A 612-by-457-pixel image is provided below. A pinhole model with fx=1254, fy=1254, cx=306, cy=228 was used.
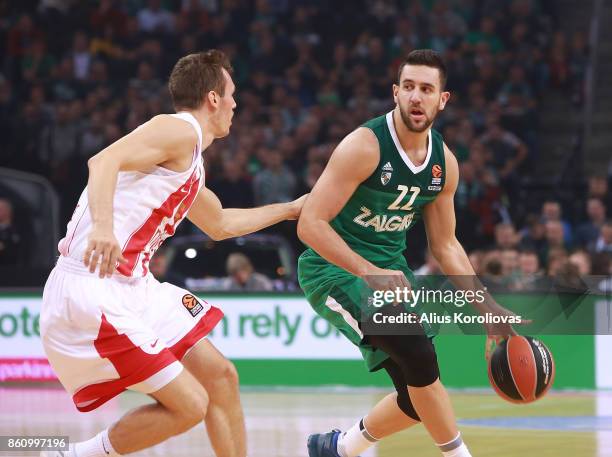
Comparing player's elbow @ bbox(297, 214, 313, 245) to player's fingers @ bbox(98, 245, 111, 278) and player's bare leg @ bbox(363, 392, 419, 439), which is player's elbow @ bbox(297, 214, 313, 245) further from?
player's fingers @ bbox(98, 245, 111, 278)

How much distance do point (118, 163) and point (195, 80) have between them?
0.78 meters

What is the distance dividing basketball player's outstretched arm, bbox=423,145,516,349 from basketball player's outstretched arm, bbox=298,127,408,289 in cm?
43

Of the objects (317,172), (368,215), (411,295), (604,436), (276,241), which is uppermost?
(317,172)

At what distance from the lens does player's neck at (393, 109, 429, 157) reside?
20.9 ft

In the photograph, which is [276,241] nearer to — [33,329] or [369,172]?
[33,329]

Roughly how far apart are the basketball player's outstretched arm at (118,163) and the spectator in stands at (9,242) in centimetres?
793

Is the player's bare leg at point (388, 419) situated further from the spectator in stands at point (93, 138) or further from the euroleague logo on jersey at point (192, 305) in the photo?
the spectator in stands at point (93, 138)

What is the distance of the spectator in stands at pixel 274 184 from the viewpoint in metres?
14.8

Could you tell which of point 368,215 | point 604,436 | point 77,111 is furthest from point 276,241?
point 368,215

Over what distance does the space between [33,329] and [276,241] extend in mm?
2862

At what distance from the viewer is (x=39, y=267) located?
12781mm

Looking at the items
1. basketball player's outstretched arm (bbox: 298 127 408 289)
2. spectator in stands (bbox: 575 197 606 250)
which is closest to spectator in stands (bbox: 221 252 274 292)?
spectator in stands (bbox: 575 197 606 250)

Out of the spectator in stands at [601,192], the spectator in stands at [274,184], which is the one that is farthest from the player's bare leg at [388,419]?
the spectator in stands at [274,184]

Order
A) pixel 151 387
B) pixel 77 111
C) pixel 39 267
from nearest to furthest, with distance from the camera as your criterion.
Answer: pixel 151 387 → pixel 39 267 → pixel 77 111
